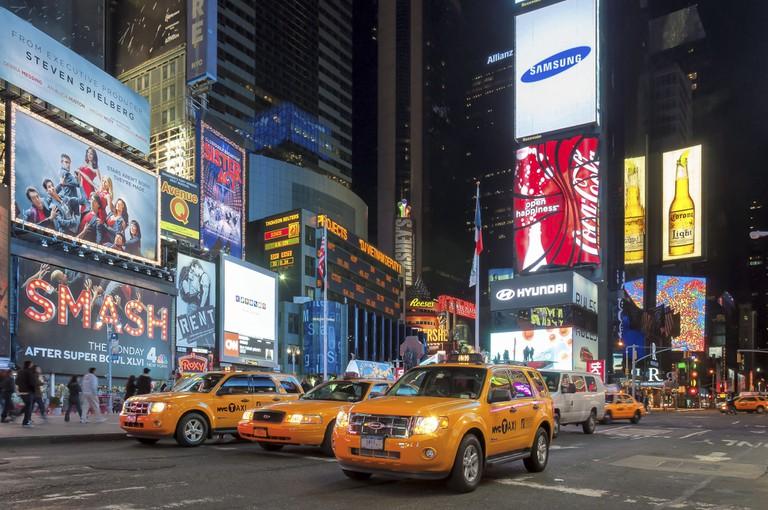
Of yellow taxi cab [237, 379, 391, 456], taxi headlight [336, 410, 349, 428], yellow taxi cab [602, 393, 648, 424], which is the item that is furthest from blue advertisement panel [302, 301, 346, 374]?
taxi headlight [336, 410, 349, 428]

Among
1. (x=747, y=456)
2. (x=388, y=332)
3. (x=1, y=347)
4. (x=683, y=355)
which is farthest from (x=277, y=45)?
(x=747, y=456)

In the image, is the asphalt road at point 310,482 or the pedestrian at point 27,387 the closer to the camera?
the asphalt road at point 310,482

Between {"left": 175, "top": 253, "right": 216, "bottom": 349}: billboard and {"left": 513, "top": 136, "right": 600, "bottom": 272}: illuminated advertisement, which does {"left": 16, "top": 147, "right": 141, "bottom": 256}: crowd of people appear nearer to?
{"left": 175, "top": 253, "right": 216, "bottom": 349}: billboard

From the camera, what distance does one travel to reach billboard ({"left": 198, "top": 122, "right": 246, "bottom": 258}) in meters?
65.5

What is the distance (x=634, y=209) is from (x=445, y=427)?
119308 millimetres

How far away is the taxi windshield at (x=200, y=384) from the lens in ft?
53.7

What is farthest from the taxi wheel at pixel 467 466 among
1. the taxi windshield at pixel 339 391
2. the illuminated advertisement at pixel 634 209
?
the illuminated advertisement at pixel 634 209

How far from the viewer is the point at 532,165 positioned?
8156 centimetres

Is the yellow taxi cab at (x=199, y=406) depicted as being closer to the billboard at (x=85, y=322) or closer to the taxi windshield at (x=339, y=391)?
the taxi windshield at (x=339, y=391)

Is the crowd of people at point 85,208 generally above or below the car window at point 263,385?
above

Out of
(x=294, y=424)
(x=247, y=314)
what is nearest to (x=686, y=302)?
(x=247, y=314)

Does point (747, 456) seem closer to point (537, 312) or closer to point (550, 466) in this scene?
point (550, 466)

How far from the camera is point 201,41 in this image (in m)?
64.0

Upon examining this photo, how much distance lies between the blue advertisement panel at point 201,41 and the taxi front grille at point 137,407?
168 ft
